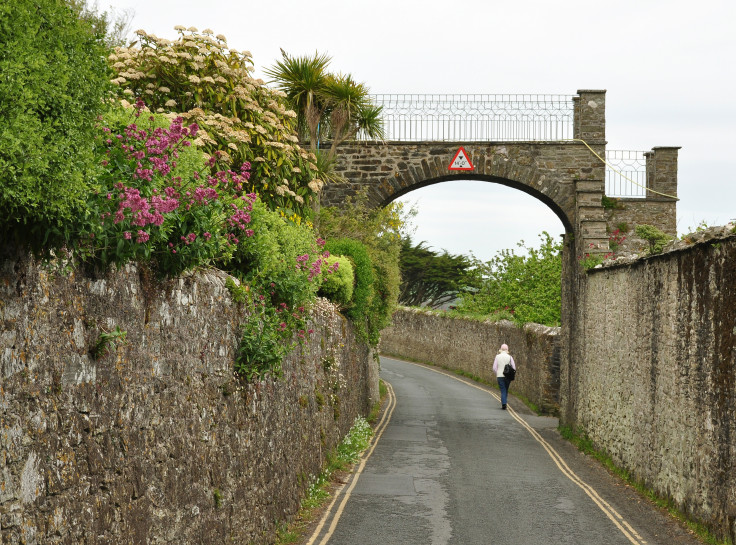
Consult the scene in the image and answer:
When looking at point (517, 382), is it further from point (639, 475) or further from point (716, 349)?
point (716, 349)

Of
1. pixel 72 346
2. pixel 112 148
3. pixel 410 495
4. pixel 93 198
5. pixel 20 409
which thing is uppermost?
pixel 112 148

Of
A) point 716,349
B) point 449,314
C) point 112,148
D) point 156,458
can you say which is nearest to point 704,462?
point 716,349

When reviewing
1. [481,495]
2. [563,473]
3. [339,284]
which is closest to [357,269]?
[339,284]

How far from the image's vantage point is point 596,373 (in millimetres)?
18281

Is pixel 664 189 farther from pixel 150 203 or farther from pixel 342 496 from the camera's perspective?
pixel 150 203

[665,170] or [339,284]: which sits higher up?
[665,170]

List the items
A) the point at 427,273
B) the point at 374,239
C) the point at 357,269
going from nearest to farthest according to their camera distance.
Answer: the point at 357,269
the point at 374,239
the point at 427,273

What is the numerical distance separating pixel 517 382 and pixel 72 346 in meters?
28.3

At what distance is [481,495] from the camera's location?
12.2m

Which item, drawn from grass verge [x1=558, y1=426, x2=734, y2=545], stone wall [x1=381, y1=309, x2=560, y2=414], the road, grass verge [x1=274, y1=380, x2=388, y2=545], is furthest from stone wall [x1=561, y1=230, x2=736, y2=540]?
stone wall [x1=381, y1=309, x2=560, y2=414]

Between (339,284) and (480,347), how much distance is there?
64.9 ft

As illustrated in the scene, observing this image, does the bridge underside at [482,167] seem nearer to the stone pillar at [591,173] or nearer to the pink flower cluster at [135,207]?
the stone pillar at [591,173]

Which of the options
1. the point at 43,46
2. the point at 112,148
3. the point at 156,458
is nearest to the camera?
the point at 43,46

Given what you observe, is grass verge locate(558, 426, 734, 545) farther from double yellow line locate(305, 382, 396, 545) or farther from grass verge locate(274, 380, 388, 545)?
grass verge locate(274, 380, 388, 545)
